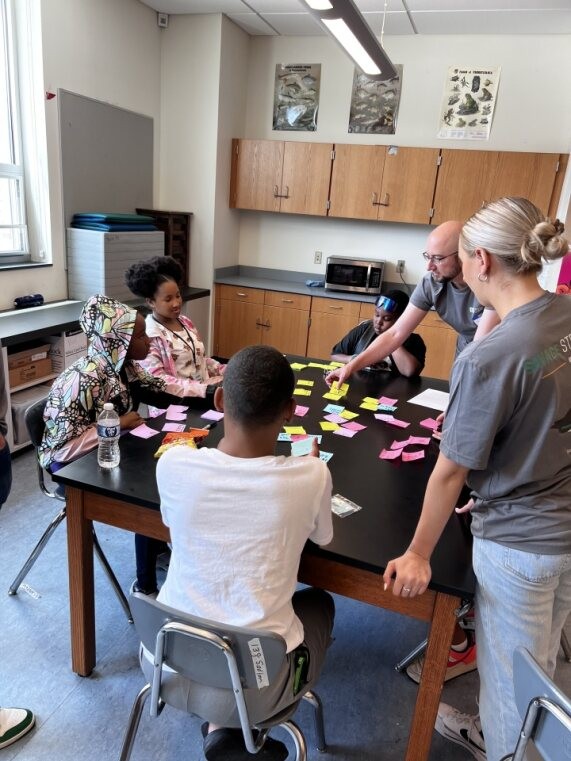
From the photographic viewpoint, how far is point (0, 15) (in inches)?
133

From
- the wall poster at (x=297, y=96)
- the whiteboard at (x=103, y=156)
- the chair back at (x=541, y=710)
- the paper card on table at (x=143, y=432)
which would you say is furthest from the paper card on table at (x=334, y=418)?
the wall poster at (x=297, y=96)

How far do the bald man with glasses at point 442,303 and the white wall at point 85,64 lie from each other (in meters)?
2.56

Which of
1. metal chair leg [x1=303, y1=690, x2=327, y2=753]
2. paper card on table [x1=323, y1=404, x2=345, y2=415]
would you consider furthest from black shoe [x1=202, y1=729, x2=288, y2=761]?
paper card on table [x1=323, y1=404, x2=345, y2=415]

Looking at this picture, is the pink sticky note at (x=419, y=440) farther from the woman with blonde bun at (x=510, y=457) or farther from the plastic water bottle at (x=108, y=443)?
the plastic water bottle at (x=108, y=443)

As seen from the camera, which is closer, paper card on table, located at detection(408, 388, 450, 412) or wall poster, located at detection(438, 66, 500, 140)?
paper card on table, located at detection(408, 388, 450, 412)

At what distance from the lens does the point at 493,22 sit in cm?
418

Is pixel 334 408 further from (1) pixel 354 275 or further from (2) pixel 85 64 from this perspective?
(2) pixel 85 64

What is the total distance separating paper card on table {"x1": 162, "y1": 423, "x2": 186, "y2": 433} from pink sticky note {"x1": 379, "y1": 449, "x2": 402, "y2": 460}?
709 millimetres

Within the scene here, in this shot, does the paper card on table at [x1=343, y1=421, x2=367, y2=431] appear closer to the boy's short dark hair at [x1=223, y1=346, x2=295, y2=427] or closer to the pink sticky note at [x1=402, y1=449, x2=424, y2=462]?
the pink sticky note at [x1=402, y1=449, x2=424, y2=462]

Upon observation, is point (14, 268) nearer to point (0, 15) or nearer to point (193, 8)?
point (0, 15)

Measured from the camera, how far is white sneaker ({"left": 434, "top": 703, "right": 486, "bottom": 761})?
1622 millimetres

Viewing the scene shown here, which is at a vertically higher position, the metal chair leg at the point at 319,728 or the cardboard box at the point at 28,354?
the cardboard box at the point at 28,354

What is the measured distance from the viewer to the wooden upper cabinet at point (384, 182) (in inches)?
181

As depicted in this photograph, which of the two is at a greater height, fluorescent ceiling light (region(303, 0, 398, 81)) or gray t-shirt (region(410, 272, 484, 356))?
fluorescent ceiling light (region(303, 0, 398, 81))
